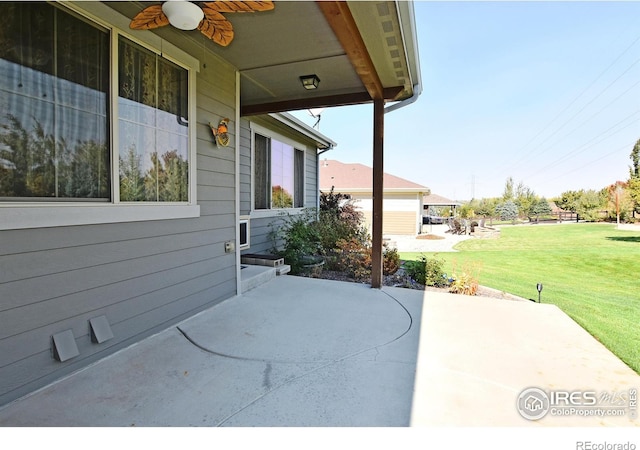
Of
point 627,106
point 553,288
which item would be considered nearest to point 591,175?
point 627,106

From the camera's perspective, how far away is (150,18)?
2.22 m

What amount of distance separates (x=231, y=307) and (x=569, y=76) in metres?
17.7

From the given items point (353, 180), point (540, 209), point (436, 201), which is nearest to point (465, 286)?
point (353, 180)

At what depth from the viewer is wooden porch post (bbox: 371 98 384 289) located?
455 cm

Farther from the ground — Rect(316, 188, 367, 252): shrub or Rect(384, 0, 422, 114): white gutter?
Rect(384, 0, 422, 114): white gutter

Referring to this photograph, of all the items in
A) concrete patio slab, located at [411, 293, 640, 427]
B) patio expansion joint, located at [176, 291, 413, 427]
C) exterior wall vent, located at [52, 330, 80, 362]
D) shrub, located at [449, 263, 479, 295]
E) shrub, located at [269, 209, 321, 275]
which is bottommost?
concrete patio slab, located at [411, 293, 640, 427]

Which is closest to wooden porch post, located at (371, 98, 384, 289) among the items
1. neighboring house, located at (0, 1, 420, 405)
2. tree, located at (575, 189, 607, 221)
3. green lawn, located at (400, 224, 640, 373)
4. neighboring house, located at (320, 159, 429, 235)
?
neighboring house, located at (0, 1, 420, 405)

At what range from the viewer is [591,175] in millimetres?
32250

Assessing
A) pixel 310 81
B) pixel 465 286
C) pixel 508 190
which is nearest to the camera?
pixel 310 81

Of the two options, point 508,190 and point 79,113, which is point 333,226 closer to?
point 79,113

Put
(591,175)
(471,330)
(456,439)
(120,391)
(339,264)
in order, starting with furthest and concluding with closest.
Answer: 1. (591,175)
2. (339,264)
3. (471,330)
4. (120,391)
5. (456,439)

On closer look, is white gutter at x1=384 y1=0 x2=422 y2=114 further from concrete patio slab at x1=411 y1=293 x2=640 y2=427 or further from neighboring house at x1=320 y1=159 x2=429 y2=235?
neighboring house at x1=320 y1=159 x2=429 y2=235

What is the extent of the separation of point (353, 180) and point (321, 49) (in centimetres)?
1525

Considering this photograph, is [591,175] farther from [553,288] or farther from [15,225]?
[15,225]
